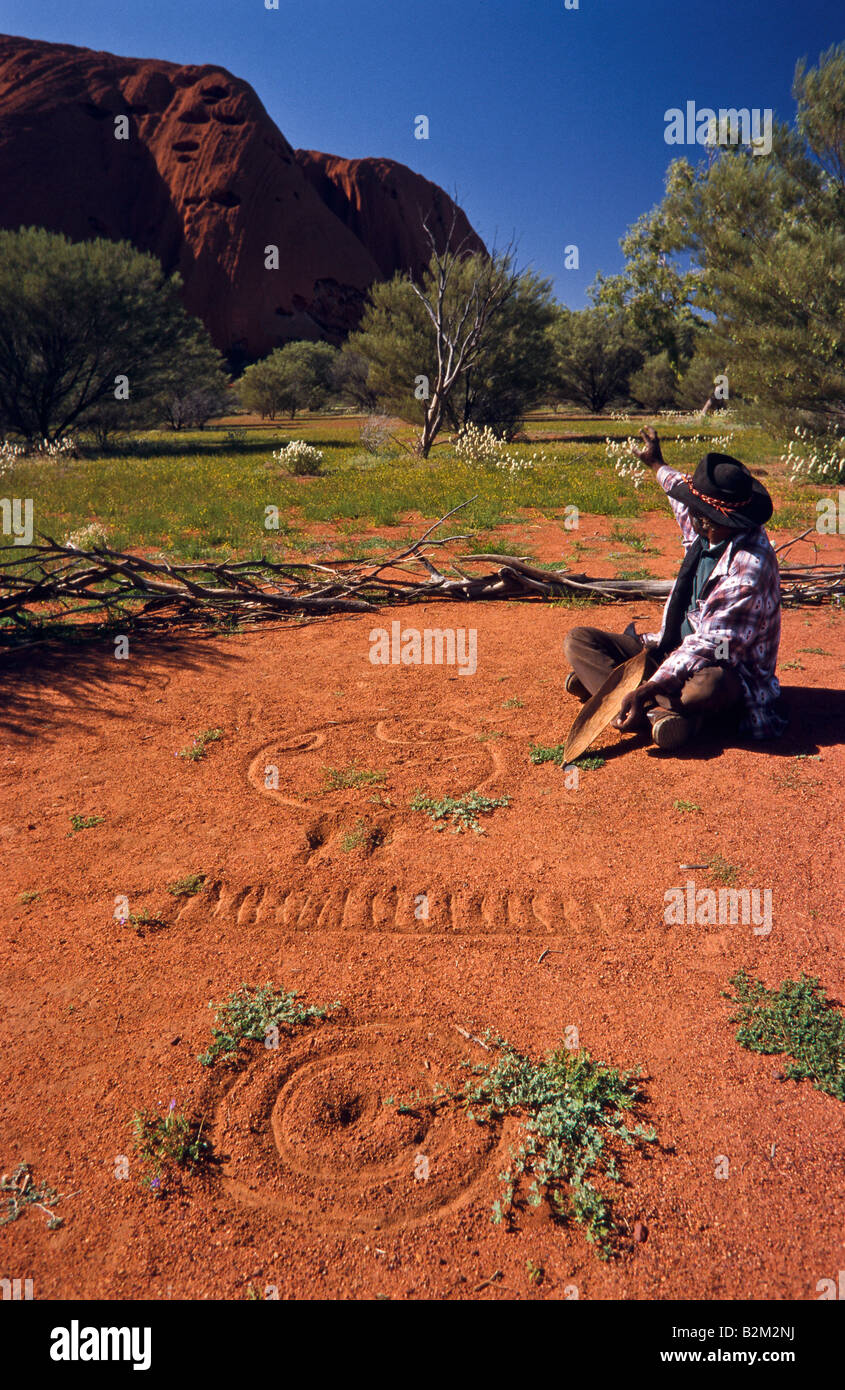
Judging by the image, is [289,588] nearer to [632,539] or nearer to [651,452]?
[651,452]

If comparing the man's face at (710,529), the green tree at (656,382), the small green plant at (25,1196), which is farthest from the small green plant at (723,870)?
the green tree at (656,382)

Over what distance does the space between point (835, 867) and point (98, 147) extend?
233 ft

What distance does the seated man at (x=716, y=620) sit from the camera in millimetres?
3783

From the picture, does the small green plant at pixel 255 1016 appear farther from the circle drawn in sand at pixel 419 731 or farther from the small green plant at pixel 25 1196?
the circle drawn in sand at pixel 419 731

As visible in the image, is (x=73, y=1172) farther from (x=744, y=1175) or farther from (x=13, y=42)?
(x=13, y=42)

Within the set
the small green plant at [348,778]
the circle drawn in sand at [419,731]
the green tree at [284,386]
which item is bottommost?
the small green plant at [348,778]

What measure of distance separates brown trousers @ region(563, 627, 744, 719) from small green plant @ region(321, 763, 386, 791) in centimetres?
142

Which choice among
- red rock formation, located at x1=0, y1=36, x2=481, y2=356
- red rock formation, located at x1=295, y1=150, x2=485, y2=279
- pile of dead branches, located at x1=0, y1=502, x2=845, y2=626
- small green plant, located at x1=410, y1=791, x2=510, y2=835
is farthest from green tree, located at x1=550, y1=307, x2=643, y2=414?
red rock formation, located at x1=295, y1=150, x2=485, y2=279

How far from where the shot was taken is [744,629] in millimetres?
3879

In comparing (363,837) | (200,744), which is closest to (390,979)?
(363,837)

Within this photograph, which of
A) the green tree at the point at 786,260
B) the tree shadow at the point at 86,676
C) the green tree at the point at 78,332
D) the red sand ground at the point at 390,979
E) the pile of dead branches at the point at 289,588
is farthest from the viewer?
the green tree at the point at 78,332

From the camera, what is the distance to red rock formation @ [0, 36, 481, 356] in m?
52.5

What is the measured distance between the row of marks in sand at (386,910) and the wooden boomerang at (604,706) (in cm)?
123

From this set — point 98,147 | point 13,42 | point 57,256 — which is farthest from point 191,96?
point 57,256
